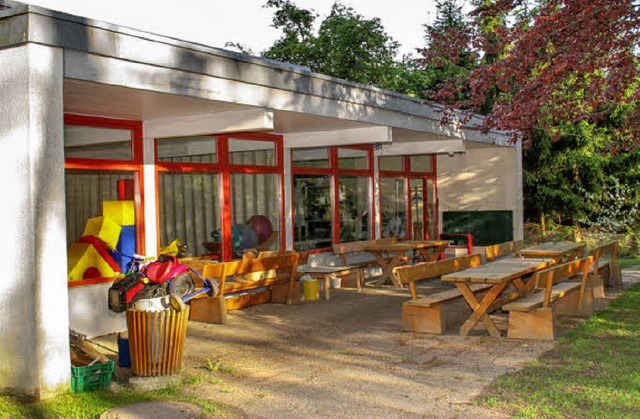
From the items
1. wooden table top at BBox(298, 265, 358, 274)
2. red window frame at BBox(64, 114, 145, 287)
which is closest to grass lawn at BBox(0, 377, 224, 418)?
red window frame at BBox(64, 114, 145, 287)

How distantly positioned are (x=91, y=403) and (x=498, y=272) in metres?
4.69

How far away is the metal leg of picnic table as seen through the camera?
307 inches

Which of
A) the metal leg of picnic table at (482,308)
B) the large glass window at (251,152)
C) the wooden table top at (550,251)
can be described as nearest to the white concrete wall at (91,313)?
the large glass window at (251,152)

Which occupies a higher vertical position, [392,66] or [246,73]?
[392,66]

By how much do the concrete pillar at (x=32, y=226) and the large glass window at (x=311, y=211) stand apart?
665 centimetres

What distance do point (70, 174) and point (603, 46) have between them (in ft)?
21.0

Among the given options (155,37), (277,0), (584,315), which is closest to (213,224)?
(155,37)

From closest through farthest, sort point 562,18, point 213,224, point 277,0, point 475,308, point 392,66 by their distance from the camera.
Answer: point 475,308 → point 562,18 → point 213,224 → point 392,66 → point 277,0

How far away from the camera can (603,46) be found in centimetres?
823

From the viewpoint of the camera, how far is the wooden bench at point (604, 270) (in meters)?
10.5

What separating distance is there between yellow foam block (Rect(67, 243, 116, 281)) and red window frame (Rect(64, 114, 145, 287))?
9 centimetres

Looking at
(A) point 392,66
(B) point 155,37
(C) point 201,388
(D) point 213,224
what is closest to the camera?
(C) point 201,388

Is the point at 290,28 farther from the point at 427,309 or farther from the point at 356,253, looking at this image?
the point at 427,309

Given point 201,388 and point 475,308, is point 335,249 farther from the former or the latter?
point 201,388
